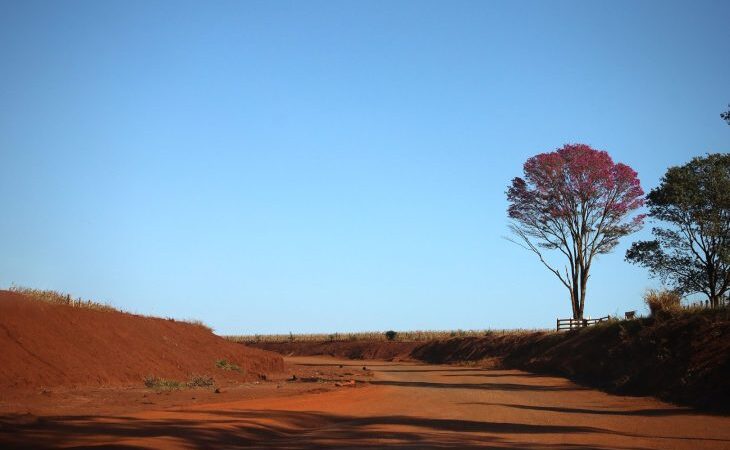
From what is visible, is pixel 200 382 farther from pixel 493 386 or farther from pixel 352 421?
pixel 493 386

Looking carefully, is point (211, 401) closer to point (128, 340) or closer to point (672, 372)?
point (128, 340)

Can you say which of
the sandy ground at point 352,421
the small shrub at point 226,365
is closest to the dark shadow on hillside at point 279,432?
the sandy ground at point 352,421

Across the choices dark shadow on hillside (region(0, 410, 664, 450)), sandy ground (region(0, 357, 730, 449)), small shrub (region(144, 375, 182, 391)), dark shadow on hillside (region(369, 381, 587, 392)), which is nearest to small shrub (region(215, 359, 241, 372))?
small shrub (region(144, 375, 182, 391))

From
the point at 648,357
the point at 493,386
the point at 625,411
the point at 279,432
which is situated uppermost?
the point at 648,357

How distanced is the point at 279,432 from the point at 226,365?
18050 millimetres

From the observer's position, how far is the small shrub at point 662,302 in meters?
25.4

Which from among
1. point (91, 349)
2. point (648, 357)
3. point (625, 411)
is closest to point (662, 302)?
point (648, 357)

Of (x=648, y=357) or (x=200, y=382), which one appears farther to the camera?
(x=200, y=382)

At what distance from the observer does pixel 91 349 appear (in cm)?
2286

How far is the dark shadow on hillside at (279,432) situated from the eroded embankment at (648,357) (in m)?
7.35

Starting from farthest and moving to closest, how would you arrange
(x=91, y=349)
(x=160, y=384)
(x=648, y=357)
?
(x=648, y=357) → (x=91, y=349) → (x=160, y=384)

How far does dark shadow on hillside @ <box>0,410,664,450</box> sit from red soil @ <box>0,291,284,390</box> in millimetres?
7095

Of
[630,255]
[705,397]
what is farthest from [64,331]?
[630,255]

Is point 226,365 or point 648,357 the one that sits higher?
point 648,357
